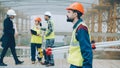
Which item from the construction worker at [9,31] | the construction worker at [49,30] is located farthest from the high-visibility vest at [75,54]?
the construction worker at [9,31]

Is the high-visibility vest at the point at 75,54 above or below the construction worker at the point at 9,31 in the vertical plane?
above

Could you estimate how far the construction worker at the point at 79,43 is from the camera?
367cm

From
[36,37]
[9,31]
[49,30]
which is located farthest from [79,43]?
[36,37]

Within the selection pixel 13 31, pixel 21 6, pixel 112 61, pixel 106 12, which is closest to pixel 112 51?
pixel 112 61

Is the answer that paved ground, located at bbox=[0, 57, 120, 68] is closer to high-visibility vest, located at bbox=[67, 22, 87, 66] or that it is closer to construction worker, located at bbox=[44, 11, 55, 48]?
construction worker, located at bbox=[44, 11, 55, 48]

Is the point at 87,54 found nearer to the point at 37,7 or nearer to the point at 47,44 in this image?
the point at 47,44

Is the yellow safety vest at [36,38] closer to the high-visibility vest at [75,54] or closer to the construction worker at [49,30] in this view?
the construction worker at [49,30]

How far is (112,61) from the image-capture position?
1116 centimetres

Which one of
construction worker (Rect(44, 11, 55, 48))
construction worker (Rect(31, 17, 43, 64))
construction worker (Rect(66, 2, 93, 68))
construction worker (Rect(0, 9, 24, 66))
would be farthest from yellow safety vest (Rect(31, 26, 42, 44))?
construction worker (Rect(66, 2, 93, 68))

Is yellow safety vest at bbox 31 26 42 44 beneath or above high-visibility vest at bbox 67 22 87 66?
beneath

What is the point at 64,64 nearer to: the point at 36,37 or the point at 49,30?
the point at 36,37

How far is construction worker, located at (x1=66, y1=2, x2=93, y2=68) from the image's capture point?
12.0ft

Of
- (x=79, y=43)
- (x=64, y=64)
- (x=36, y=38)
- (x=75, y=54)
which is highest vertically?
(x=79, y=43)

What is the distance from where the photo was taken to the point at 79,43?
3.75 meters
